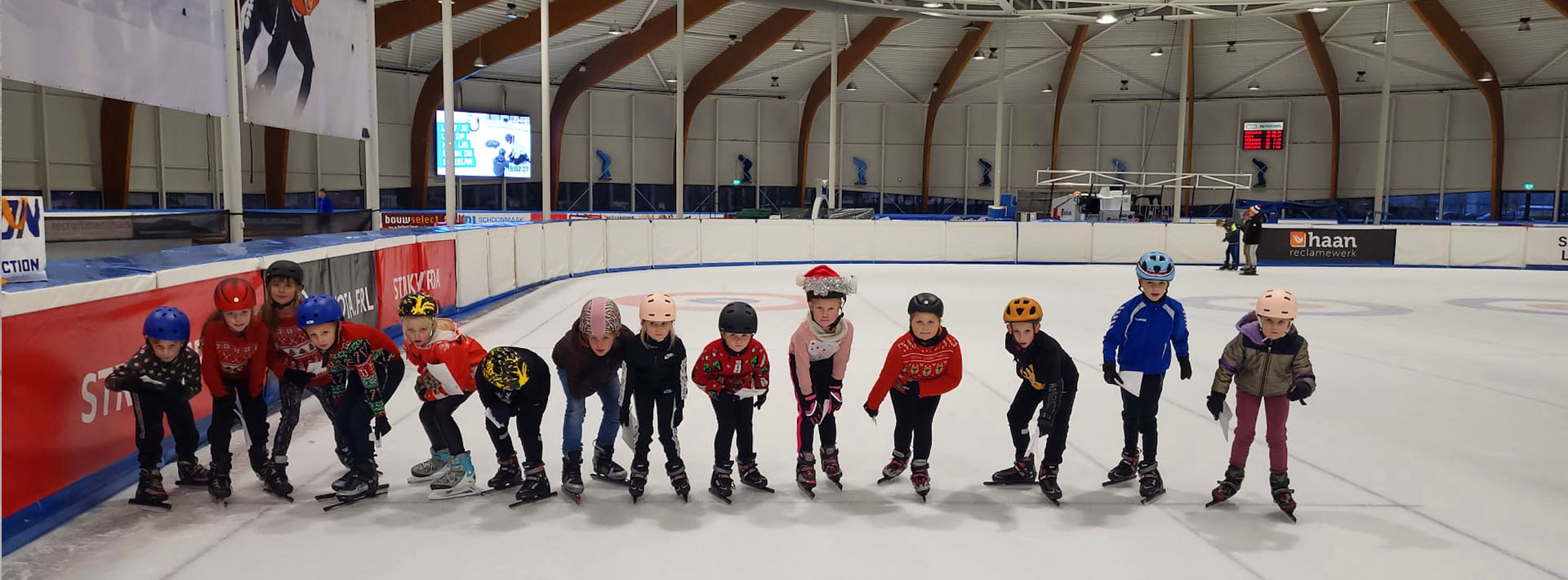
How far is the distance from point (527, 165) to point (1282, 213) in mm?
30316

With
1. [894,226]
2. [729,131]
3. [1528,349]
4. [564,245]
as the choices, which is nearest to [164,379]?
[1528,349]

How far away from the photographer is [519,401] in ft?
16.2

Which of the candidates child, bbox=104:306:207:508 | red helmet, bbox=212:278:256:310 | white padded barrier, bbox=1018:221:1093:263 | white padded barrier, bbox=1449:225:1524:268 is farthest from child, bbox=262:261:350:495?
white padded barrier, bbox=1449:225:1524:268

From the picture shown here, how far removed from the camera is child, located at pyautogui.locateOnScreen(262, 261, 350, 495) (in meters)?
5.03

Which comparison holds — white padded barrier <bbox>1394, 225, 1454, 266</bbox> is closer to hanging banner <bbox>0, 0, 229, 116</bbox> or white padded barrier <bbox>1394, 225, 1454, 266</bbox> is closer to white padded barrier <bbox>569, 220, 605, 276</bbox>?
white padded barrier <bbox>569, 220, 605, 276</bbox>

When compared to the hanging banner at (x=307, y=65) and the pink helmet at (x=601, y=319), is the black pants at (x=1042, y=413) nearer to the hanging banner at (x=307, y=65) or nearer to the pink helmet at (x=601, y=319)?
the pink helmet at (x=601, y=319)

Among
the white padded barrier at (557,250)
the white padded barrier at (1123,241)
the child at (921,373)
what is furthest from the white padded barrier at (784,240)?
the child at (921,373)

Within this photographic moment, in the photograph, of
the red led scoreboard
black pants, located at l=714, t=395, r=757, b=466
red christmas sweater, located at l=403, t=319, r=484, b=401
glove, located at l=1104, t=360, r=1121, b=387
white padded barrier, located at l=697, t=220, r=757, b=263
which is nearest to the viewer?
red christmas sweater, located at l=403, t=319, r=484, b=401

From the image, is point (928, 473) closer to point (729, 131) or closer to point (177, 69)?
point (177, 69)

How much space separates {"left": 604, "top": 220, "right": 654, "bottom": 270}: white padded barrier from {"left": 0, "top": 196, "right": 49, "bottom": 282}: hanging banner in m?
16.5

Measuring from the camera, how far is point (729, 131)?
134 feet

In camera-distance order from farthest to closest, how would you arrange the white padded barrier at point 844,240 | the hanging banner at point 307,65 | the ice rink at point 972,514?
the white padded barrier at point 844,240, the hanging banner at point 307,65, the ice rink at point 972,514

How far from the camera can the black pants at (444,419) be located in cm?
498

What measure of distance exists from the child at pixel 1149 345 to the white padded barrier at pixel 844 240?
20211mm
